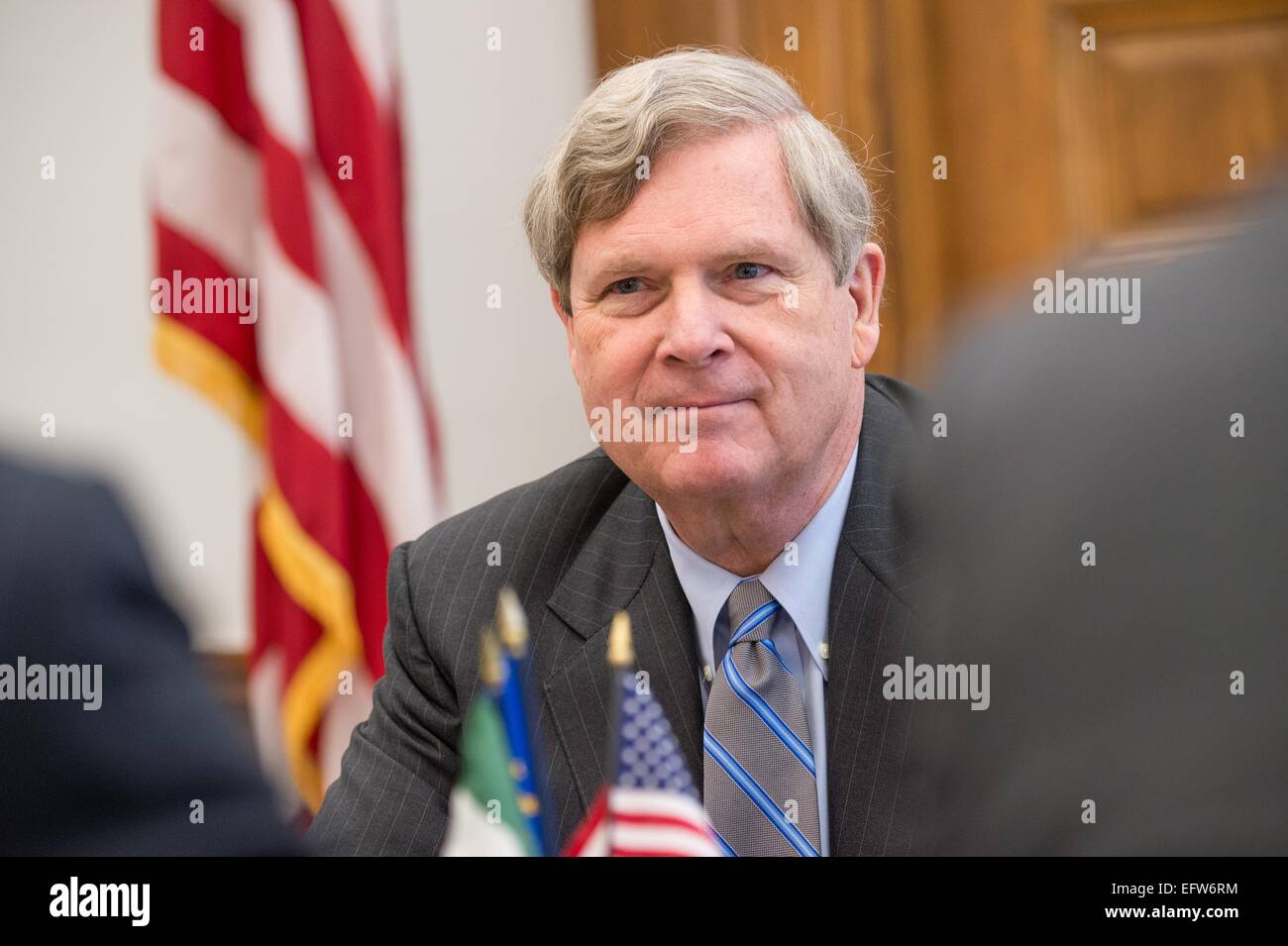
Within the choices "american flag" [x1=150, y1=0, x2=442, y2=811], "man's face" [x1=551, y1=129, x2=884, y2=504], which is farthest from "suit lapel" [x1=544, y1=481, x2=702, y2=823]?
"american flag" [x1=150, y1=0, x2=442, y2=811]

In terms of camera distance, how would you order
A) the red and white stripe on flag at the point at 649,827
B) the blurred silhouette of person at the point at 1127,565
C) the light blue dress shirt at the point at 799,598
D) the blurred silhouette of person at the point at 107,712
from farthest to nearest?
the light blue dress shirt at the point at 799,598 < the red and white stripe on flag at the point at 649,827 < the blurred silhouette of person at the point at 107,712 < the blurred silhouette of person at the point at 1127,565

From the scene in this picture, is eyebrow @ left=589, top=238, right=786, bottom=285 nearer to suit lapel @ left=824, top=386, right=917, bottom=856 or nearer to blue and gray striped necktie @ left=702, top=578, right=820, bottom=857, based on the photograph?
suit lapel @ left=824, top=386, right=917, bottom=856

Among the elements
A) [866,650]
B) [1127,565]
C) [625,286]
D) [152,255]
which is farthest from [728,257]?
[152,255]

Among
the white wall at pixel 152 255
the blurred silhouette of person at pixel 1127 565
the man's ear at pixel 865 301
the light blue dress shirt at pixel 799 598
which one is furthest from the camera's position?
the white wall at pixel 152 255

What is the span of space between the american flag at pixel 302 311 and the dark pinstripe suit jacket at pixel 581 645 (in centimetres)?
57

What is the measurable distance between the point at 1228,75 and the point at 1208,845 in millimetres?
2068

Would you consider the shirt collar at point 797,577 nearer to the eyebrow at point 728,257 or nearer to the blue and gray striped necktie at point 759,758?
the blue and gray striped necktie at point 759,758

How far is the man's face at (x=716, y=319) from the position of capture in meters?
1.68

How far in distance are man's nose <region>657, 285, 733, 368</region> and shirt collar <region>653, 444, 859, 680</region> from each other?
0.78 feet

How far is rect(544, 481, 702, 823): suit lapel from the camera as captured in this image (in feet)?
5.38

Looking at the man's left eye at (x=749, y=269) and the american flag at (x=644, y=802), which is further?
the man's left eye at (x=749, y=269)

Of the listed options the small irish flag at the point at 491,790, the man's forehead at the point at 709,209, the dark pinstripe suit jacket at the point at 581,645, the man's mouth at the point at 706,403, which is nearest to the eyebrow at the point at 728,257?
the man's forehead at the point at 709,209
